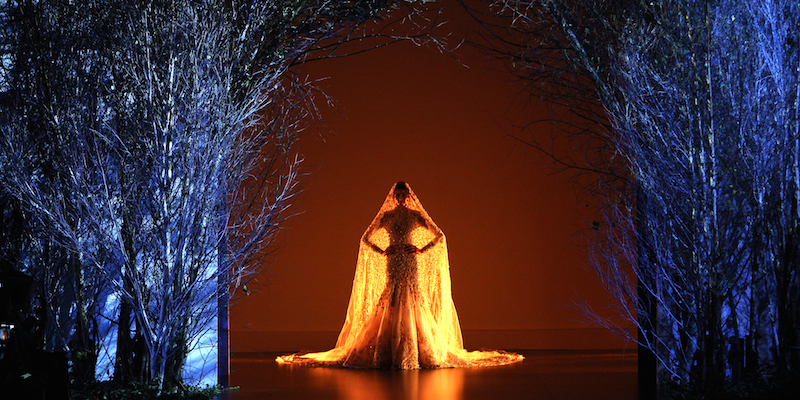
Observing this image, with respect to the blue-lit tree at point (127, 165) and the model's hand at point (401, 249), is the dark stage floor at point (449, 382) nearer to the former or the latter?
the blue-lit tree at point (127, 165)

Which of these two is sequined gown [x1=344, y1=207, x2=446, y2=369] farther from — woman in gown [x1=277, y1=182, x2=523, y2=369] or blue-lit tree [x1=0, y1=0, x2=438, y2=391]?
blue-lit tree [x1=0, y1=0, x2=438, y2=391]

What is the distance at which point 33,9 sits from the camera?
6.25m

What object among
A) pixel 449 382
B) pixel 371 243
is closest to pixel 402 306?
pixel 371 243

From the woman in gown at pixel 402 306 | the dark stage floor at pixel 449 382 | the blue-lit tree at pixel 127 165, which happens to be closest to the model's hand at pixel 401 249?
the woman in gown at pixel 402 306

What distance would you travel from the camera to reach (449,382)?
735cm

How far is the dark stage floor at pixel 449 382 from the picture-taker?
6.50m

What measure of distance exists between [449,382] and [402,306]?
1.79 metres

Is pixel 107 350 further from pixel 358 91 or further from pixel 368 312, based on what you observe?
pixel 358 91

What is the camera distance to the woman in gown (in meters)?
8.78

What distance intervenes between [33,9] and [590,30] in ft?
13.3

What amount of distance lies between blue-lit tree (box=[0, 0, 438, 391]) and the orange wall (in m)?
6.20

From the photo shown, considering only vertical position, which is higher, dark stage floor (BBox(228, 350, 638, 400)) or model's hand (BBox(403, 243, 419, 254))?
model's hand (BBox(403, 243, 419, 254))

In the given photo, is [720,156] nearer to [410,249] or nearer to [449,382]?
[449,382]

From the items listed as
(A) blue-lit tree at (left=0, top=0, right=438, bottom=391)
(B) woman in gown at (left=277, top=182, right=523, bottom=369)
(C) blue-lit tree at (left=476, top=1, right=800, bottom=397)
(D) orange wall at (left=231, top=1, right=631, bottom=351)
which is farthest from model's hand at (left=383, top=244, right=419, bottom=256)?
(C) blue-lit tree at (left=476, top=1, right=800, bottom=397)
